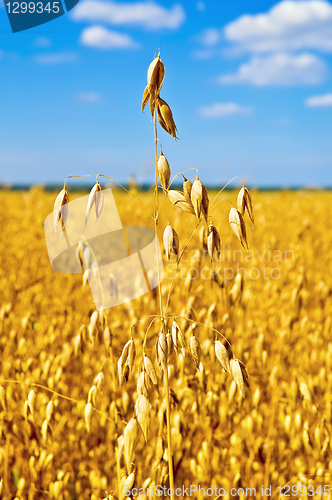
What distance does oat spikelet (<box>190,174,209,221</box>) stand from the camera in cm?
62

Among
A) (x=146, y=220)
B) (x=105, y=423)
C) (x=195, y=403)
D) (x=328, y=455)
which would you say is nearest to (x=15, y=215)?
(x=146, y=220)

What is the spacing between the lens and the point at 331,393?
133cm

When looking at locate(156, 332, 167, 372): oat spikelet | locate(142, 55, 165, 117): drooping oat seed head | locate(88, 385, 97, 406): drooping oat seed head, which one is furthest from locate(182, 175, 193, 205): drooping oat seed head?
locate(88, 385, 97, 406): drooping oat seed head

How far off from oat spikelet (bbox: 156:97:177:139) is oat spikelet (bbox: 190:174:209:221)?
110 millimetres

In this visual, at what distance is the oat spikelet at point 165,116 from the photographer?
0.61 metres

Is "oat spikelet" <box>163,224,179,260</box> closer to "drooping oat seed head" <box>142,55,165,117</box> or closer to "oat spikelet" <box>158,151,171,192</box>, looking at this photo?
"oat spikelet" <box>158,151,171,192</box>

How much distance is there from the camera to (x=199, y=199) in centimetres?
62

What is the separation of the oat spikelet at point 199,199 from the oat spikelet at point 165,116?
11 centimetres

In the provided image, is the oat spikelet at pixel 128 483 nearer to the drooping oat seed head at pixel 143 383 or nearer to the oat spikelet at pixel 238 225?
the drooping oat seed head at pixel 143 383

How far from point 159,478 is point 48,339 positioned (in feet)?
2.51

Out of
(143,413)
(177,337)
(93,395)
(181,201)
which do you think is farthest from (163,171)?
(93,395)

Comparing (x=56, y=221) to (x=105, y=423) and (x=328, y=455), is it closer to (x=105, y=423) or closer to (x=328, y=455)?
(x=105, y=423)

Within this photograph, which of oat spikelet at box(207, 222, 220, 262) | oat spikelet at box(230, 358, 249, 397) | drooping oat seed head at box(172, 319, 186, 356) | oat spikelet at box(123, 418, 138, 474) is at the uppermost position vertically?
oat spikelet at box(207, 222, 220, 262)

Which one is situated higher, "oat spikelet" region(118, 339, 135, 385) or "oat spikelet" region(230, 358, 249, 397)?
"oat spikelet" region(118, 339, 135, 385)
